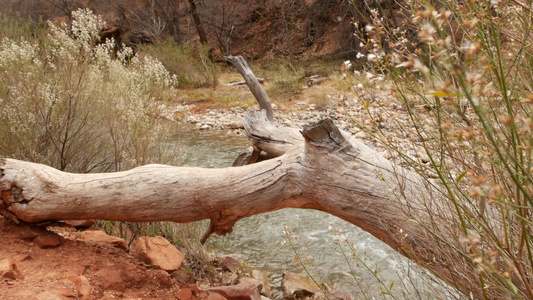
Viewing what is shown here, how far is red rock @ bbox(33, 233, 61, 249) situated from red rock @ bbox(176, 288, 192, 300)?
991 millimetres

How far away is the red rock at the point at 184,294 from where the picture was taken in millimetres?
2833

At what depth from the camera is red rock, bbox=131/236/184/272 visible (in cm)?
335

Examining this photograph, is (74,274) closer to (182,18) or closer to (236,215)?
(236,215)

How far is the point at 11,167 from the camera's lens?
305 cm

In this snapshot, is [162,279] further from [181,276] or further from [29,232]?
[29,232]

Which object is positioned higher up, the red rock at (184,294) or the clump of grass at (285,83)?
the clump of grass at (285,83)

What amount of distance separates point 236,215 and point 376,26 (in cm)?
186


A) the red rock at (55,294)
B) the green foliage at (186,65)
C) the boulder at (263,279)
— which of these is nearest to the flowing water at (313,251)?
the boulder at (263,279)

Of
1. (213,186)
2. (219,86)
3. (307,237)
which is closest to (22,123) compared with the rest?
(213,186)

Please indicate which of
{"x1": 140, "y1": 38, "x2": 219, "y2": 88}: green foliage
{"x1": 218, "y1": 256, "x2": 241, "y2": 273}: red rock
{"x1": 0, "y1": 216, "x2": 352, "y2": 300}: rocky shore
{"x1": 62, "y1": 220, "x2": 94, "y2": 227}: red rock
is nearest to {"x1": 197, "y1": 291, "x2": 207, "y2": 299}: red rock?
{"x1": 0, "y1": 216, "x2": 352, "y2": 300}: rocky shore

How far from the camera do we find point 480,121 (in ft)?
3.56

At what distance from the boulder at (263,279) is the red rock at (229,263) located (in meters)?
0.19

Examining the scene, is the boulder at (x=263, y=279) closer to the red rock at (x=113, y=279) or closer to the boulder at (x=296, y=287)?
the boulder at (x=296, y=287)

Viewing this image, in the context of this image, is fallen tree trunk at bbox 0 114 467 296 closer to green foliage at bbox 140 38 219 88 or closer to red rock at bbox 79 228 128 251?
red rock at bbox 79 228 128 251
